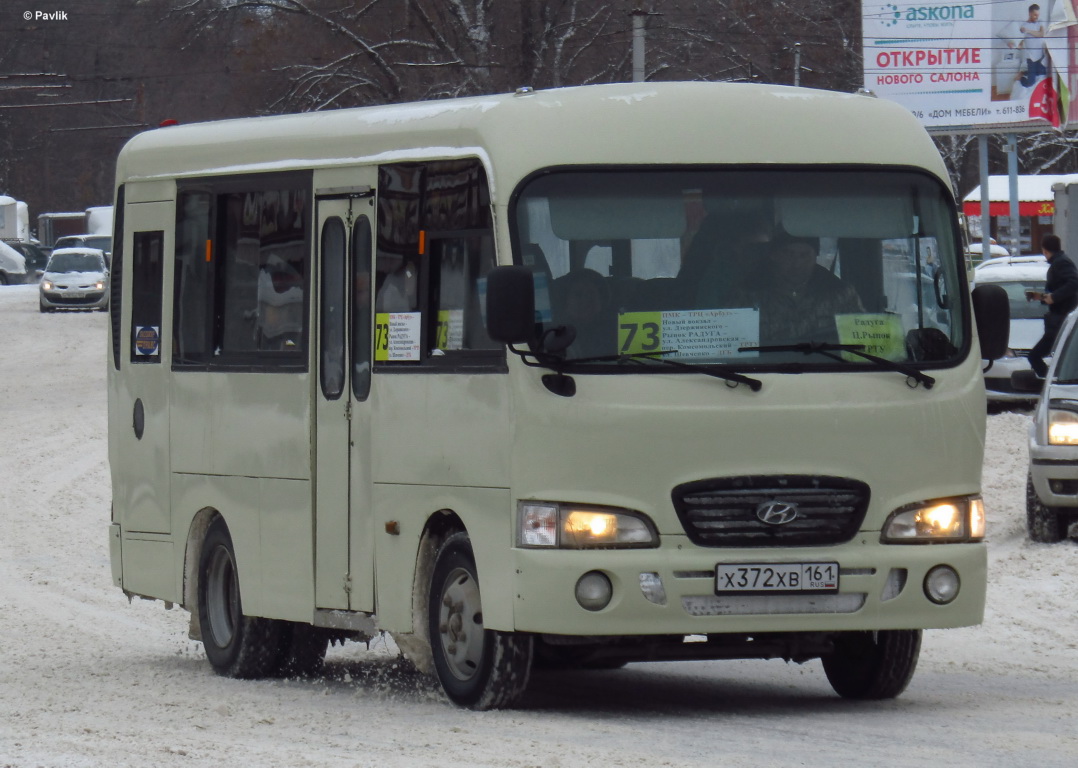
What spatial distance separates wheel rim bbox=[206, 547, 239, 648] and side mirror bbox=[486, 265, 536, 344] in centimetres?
348

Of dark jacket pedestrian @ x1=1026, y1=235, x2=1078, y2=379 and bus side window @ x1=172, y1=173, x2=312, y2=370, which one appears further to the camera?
dark jacket pedestrian @ x1=1026, y1=235, x2=1078, y2=379

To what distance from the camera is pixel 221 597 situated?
11625 mm

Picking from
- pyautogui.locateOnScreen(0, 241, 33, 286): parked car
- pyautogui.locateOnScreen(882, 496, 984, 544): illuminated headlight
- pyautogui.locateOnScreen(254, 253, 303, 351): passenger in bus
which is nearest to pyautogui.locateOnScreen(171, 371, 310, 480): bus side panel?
pyautogui.locateOnScreen(254, 253, 303, 351): passenger in bus

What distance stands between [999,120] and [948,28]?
2.90 m

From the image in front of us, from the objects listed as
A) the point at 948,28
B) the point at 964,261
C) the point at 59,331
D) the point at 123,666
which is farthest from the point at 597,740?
the point at 948,28

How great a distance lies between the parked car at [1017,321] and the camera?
26.6m

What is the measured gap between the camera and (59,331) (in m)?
44.1

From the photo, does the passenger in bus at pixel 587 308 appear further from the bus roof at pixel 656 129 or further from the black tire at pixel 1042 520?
the black tire at pixel 1042 520

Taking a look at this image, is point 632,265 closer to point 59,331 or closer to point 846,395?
point 846,395

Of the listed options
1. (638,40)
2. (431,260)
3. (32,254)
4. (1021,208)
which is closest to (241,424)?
(431,260)

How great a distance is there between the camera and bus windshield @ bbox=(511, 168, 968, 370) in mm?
8719

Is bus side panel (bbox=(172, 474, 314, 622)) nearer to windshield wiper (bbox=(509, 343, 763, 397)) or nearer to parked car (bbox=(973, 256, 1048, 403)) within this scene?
windshield wiper (bbox=(509, 343, 763, 397))

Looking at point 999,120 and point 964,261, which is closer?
point 964,261

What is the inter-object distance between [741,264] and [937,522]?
4.18 ft
